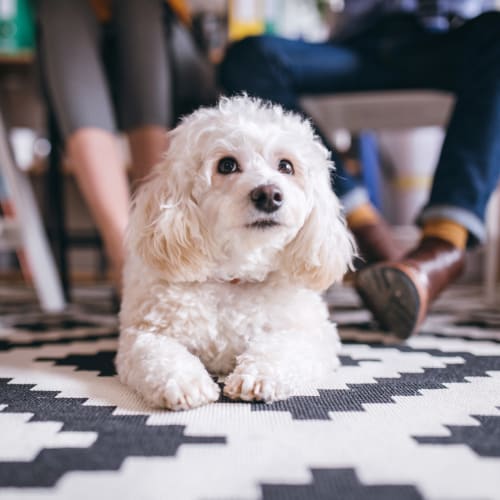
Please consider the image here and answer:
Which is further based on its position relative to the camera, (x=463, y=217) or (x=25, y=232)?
(x=25, y=232)

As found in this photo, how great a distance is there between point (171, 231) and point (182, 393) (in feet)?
0.96

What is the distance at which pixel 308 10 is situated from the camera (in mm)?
2740

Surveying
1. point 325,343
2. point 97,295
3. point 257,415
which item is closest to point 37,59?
point 97,295

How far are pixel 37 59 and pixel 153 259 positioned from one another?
1.24 m

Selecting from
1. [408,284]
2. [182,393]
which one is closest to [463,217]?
[408,284]

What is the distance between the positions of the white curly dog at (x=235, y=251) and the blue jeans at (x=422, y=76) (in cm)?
42

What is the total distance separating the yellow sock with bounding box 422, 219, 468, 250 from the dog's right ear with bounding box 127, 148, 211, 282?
66cm

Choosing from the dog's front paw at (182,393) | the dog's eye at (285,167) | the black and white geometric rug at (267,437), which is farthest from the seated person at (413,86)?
the dog's front paw at (182,393)

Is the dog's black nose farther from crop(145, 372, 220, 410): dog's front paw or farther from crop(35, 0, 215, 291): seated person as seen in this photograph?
crop(35, 0, 215, 291): seated person

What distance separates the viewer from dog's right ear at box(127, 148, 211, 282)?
0.88m

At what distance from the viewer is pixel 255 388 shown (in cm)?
74

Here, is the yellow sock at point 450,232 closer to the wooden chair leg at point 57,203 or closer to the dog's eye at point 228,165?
the dog's eye at point 228,165

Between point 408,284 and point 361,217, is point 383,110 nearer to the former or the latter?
point 361,217

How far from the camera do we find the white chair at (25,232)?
178 centimetres
